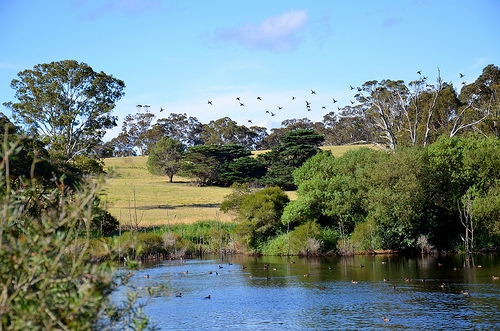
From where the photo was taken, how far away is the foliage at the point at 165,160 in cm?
10219

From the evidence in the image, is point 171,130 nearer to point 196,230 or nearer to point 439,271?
point 196,230

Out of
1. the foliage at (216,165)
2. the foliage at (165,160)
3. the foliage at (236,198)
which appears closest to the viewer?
the foliage at (236,198)

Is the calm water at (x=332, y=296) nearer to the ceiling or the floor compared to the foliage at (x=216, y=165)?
nearer to the floor

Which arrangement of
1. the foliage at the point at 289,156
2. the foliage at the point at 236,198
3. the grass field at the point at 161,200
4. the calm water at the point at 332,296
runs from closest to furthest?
1. the calm water at the point at 332,296
2. the foliage at the point at 236,198
3. the grass field at the point at 161,200
4. the foliage at the point at 289,156

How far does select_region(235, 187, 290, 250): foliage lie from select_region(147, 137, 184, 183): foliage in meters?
56.4

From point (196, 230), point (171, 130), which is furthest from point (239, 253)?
point (171, 130)

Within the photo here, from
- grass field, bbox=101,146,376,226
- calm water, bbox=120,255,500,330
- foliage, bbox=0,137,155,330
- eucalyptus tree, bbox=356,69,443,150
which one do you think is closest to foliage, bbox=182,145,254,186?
grass field, bbox=101,146,376,226

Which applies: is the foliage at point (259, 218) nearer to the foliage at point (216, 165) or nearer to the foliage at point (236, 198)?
the foliage at point (236, 198)

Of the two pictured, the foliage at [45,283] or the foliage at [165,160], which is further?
the foliage at [165,160]

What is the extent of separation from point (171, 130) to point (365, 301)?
4441 inches

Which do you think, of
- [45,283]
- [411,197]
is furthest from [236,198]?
[45,283]

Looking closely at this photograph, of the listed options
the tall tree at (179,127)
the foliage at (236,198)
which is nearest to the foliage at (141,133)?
the tall tree at (179,127)

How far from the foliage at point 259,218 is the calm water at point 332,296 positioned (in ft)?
22.1

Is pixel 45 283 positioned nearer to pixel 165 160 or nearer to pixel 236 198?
→ pixel 236 198
